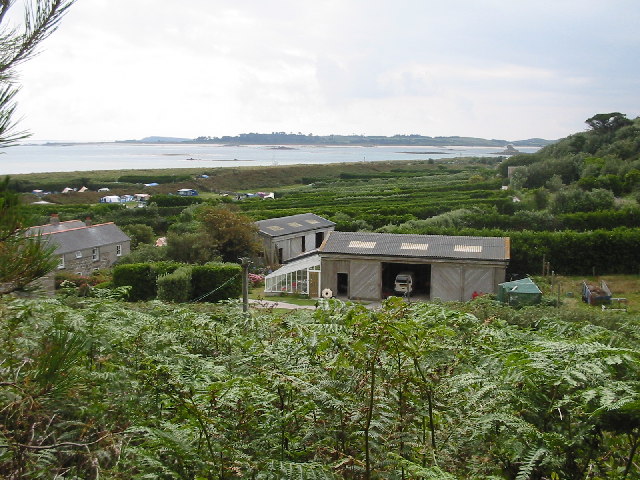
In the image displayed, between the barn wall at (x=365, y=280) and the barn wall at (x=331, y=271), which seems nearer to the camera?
the barn wall at (x=365, y=280)

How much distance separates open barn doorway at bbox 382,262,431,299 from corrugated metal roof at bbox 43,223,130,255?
1742 cm

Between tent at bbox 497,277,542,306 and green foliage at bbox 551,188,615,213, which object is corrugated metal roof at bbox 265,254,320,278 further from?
green foliage at bbox 551,188,615,213

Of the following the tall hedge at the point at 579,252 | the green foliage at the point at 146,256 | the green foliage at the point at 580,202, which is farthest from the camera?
the green foliage at the point at 580,202

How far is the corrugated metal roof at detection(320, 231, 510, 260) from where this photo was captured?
26016mm

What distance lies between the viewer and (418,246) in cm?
2698

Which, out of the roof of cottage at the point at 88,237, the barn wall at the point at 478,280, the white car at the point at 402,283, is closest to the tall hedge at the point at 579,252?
the barn wall at the point at 478,280

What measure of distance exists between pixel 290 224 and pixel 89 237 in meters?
12.5

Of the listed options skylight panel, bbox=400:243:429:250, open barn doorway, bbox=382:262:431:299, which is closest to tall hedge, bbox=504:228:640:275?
open barn doorway, bbox=382:262:431:299

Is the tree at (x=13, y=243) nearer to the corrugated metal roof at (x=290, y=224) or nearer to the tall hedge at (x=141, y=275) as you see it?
the tall hedge at (x=141, y=275)

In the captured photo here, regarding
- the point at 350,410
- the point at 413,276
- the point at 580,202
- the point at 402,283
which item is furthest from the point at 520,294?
the point at 580,202

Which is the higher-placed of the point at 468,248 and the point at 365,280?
the point at 468,248

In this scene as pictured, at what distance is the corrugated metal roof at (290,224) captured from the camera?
35.5 metres

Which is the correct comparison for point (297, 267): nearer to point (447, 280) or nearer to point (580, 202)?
point (447, 280)

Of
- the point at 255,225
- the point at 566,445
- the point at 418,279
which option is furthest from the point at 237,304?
the point at 255,225
